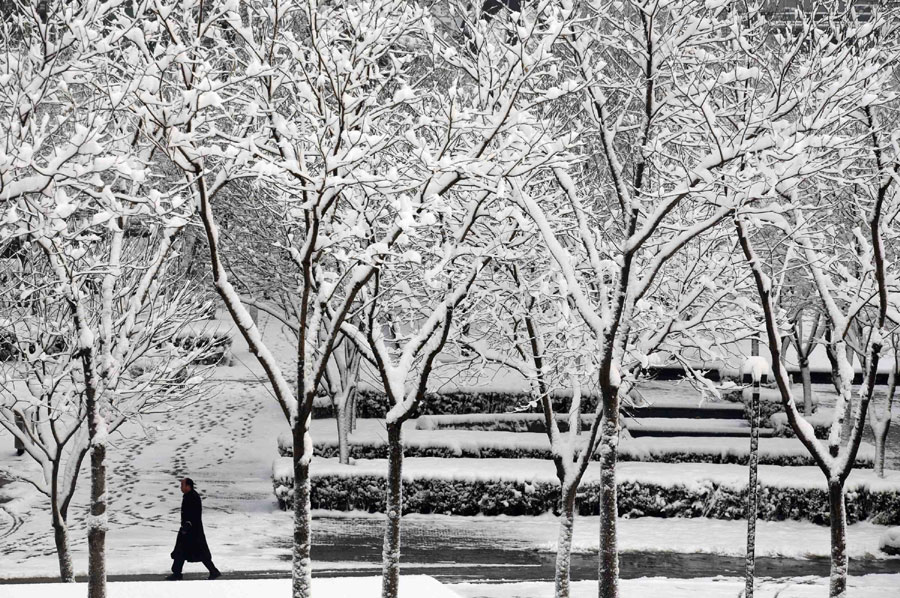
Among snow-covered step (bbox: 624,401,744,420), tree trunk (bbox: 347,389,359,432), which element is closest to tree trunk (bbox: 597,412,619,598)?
tree trunk (bbox: 347,389,359,432)

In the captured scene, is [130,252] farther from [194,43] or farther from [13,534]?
[13,534]

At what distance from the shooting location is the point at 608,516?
29.9 ft

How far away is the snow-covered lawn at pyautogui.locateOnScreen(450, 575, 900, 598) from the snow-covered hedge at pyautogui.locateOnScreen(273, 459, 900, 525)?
11.5 ft

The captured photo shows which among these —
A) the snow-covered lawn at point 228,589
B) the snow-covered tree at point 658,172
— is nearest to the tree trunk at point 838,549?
the snow-covered tree at point 658,172

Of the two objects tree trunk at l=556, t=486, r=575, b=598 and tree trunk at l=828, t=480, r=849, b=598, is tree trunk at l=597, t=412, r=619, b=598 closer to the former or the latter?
tree trunk at l=556, t=486, r=575, b=598

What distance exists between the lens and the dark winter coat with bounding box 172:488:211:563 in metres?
13.2

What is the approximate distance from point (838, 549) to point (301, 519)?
18.1ft

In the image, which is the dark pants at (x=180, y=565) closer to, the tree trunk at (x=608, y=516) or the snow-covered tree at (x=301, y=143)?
the snow-covered tree at (x=301, y=143)

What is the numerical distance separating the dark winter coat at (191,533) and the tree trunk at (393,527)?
4847 millimetres

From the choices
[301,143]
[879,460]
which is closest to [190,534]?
[301,143]

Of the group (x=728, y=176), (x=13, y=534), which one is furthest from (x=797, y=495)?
(x=13, y=534)

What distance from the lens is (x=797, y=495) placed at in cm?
1794

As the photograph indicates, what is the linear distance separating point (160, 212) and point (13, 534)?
13.0 metres

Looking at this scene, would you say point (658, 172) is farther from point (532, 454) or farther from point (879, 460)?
point (879, 460)
